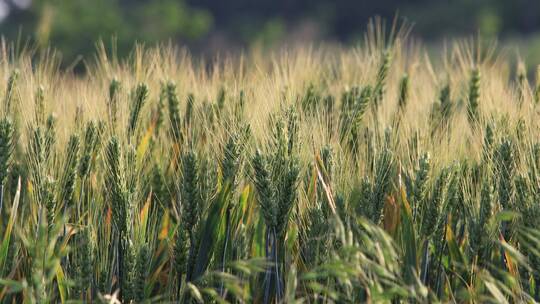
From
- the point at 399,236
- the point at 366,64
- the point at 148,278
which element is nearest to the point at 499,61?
the point at 366,64

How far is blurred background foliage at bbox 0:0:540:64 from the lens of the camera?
73.0ft

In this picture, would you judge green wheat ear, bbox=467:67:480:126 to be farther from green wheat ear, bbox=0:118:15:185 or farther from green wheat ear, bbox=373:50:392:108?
green wheat ear, bbox=0:118:15:185

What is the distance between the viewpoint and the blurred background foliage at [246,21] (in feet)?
73.0

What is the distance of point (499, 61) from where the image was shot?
3789 millimetres

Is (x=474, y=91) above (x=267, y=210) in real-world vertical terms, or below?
above

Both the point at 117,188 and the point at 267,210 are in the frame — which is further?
the point at 117,188

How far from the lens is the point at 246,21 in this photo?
41781mm

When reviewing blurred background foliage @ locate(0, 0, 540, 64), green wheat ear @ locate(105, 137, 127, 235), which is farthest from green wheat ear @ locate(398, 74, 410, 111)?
blurred background foliage @ locate(0, 0, 540, 64)

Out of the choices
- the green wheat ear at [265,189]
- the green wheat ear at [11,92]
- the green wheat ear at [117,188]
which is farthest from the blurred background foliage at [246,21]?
the green wheat ear at [265,189]

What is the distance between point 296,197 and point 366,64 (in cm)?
122

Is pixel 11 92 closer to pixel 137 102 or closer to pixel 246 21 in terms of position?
pixel 137 102

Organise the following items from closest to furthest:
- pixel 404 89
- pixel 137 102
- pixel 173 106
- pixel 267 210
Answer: pixel 267 210, pixel 137 102, pixel 173 106, pixel 404 89

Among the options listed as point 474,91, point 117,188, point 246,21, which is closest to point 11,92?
point 117,188

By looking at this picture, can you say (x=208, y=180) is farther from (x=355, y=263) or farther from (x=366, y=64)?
(x=366, y=64)
